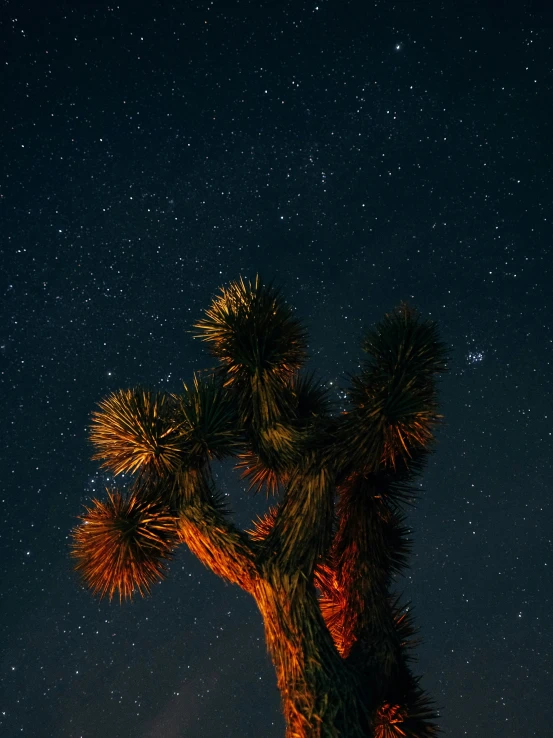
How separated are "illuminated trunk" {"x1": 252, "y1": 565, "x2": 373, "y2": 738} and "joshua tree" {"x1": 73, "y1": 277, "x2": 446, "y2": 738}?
0.01 metres

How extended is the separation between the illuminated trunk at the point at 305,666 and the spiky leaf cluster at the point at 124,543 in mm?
901

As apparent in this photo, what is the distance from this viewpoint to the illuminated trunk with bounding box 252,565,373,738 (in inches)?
213

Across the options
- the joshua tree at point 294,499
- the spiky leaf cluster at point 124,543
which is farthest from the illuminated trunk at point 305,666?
the spiky leaf cluster at point 124,543

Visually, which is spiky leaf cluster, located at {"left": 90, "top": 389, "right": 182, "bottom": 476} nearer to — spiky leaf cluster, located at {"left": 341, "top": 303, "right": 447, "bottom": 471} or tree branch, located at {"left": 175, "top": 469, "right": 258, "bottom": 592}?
tree branch, located at {"left": 175, "top": 469, "right": 258, "bottom": 592}

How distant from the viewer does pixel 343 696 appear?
17.9 ft

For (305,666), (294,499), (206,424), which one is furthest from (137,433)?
(305,666)

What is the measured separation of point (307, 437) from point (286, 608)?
140cm

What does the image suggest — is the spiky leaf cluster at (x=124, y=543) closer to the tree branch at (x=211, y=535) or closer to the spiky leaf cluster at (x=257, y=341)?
the tree branch at (x=211, y=535)

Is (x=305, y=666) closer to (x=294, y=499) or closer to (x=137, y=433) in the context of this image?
(x=294, y=499)

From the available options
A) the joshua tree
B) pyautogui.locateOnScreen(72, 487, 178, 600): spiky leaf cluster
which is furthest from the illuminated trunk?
pyautogui.locateOnScreen(72, 487, 178, 600): spiky leaf cluster

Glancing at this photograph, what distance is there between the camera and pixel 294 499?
6242 millimetres

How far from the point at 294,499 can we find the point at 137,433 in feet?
4.59

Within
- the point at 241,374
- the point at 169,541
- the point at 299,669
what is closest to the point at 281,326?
the point at 241,374

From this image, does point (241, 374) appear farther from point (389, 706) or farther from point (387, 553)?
point (389, 706)
